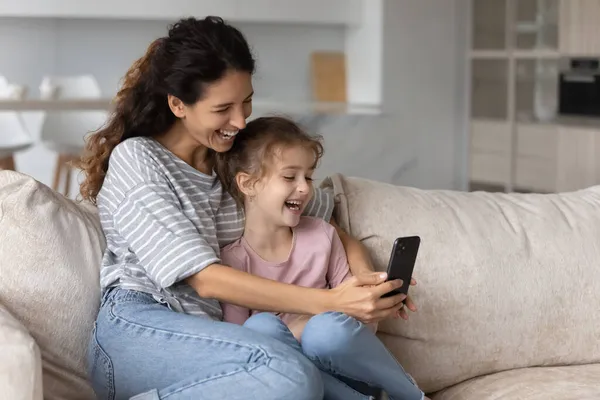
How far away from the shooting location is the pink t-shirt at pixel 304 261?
215 cm

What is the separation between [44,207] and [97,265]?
0.16 m

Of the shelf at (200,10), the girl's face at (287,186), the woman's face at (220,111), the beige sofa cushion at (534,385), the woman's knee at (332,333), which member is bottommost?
the beige sofa cushion at (534,385)

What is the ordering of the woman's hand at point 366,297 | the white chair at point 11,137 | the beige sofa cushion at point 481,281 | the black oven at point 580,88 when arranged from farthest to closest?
the white chair at point 11,137 < the black oven at point 580,88 < the beige sofa cushion at point 481,281 < the woman's hand at point 366,297

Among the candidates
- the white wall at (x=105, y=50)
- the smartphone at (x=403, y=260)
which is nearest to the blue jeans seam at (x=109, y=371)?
the smartphone at (x=403, y=260)

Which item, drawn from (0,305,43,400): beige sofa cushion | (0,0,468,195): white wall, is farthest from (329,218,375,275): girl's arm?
(0,0,468,195): white wall

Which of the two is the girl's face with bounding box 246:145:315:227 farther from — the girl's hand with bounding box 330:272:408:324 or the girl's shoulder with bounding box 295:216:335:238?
the girl's hand with bounding box 330:272:408:324

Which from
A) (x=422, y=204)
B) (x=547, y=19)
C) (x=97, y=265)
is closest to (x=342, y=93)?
(x=547, y=19)

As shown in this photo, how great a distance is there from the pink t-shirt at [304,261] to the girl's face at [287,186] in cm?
6

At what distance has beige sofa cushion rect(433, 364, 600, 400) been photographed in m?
→ 2.09

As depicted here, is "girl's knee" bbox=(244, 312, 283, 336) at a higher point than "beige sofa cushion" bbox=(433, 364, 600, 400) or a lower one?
higher

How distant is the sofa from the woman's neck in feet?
0.76

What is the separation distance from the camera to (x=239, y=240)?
2189 mm

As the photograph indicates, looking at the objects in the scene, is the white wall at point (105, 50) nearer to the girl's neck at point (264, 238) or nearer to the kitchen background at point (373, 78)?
the kitchen background at point (373, 78)

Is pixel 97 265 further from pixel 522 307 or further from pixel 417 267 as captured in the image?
pixel 522 307
